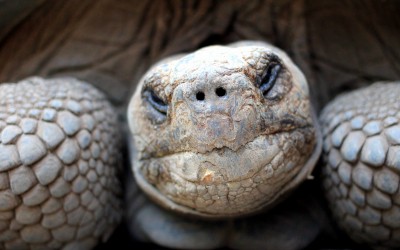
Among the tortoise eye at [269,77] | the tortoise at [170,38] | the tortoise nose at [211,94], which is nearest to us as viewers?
the tortoise nose at [211,94]

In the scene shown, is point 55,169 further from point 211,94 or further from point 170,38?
point 170,38

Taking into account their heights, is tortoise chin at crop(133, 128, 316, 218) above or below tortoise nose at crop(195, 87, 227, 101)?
below

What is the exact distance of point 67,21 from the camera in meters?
1.93

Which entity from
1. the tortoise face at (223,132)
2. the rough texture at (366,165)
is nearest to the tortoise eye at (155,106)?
the tortoise face at (223,132)

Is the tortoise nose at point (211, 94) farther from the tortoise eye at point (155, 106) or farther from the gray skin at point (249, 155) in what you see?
the tortoise eye at point (155, 106)

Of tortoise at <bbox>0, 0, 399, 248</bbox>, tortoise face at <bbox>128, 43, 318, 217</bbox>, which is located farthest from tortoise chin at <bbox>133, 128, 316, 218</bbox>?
tortoise at <bbox>0, 0, 399, 248</bbox>

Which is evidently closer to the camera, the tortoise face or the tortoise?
the tortoise face

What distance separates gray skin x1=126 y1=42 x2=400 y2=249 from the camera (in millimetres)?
1222

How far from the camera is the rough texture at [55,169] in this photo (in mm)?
1418

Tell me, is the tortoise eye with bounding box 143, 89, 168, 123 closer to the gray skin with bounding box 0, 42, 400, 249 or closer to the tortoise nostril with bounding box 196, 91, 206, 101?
the gray skin with bounding box 0, 42, 400, 249

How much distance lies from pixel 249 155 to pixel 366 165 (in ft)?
1.24

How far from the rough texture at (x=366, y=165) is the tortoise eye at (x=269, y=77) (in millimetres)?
290

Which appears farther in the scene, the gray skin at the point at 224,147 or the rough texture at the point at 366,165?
the rough texture at the point at 366,165

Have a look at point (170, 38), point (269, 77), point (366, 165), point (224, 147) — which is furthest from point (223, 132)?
point (170, 38)
